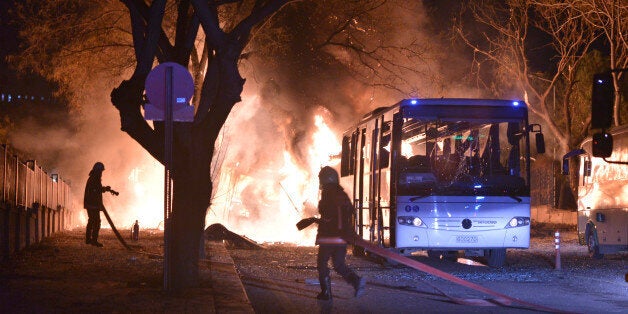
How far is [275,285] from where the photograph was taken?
507 inches

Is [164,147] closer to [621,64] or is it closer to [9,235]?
[9,235]

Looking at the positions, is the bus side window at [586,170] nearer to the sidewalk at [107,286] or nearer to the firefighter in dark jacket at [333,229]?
the sidewalk at [107,286]

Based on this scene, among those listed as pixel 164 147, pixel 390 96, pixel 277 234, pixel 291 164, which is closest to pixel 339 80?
pixel 390 96

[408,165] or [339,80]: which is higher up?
[339,80]

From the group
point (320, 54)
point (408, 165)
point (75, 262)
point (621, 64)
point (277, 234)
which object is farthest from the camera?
point (277, 234)

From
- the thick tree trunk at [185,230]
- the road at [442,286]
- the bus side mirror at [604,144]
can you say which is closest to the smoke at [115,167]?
the road at [442,286]

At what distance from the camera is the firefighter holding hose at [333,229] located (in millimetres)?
10938

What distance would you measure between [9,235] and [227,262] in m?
4.06

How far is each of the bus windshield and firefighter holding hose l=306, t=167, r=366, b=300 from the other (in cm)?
509

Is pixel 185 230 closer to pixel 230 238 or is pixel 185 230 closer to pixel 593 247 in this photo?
pixel 593 247

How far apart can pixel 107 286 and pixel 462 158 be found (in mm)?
7948

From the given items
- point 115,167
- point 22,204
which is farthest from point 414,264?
point 115,167

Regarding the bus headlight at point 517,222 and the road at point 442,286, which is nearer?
the road at point 442,286

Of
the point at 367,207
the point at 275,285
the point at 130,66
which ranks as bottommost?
the point at 275,285
